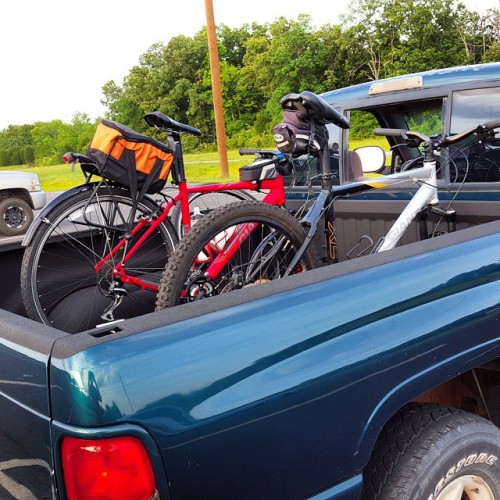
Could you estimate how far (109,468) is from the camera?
134 cm

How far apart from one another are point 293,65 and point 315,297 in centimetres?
4524

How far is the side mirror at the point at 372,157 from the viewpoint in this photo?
4.35 m

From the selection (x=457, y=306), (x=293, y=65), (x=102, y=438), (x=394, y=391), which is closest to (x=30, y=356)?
(x=102, y=438)

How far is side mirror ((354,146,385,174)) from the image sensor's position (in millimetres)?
4348

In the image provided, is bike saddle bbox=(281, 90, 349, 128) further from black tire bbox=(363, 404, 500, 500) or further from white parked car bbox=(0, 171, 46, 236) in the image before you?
white parked car bbox=(0, 171, 46, 236)

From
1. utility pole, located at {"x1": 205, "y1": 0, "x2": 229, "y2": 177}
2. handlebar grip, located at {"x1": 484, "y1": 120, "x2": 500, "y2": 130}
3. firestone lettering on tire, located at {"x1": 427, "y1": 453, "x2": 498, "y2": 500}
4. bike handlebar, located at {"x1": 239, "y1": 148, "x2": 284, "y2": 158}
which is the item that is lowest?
firestone lettering on tire, located at {"x1": 427, "y1": 453, "x2": 498, "y2": 500}

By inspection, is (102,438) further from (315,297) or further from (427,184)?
(427,184)

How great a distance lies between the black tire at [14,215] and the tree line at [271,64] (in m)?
24.0

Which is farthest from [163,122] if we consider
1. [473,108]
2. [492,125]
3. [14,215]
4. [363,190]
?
[14,215]

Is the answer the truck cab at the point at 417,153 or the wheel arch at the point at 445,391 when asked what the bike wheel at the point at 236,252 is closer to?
the truck cab at the point at 417,153

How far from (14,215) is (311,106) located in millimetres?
10113

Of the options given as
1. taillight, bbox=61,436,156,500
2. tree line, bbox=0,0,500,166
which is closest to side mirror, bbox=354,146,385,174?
taillight, bbox=61,436,156,500

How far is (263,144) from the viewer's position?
38.0m

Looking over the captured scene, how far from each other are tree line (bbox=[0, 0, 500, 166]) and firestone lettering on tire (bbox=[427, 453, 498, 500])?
1319 inches
